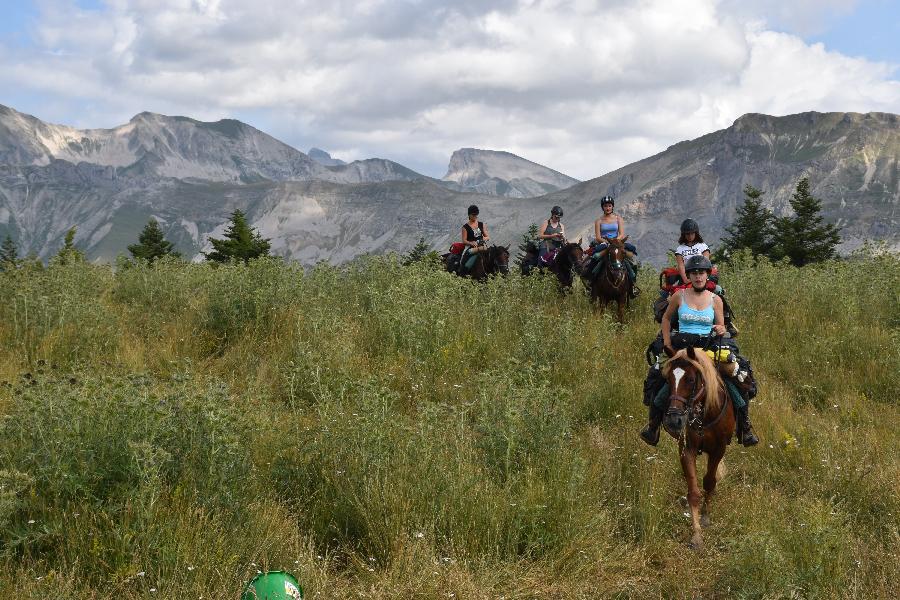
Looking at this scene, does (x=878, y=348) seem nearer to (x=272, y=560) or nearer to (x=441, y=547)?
(x=441, y=547)

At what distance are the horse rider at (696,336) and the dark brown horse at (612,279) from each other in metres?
5.79

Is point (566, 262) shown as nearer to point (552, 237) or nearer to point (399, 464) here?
point (552, 237)

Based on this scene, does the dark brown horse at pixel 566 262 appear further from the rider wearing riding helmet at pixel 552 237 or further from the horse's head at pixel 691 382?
the horse's head at pixel 691 382

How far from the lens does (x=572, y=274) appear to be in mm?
15555

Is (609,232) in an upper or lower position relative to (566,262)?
upper

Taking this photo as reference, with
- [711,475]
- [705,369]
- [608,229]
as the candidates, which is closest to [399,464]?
[705,369]

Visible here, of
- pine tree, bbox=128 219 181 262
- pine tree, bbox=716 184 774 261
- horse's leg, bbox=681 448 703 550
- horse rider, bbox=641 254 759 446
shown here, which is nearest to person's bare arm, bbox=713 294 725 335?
horse rider, bbox=641 254 759 446

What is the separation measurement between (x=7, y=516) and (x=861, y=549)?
678 centimetres

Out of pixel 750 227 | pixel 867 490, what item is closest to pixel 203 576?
pixel 867 490

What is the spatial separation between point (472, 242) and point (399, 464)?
12.4 metres

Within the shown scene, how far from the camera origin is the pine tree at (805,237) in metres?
43.6

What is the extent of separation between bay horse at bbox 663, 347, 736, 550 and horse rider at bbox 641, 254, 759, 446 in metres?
0.30

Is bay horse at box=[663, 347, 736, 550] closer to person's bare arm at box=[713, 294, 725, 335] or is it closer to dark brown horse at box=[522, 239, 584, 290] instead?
person's bare arm at box=[713, 294, 725, 335]

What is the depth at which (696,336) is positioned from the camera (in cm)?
739
